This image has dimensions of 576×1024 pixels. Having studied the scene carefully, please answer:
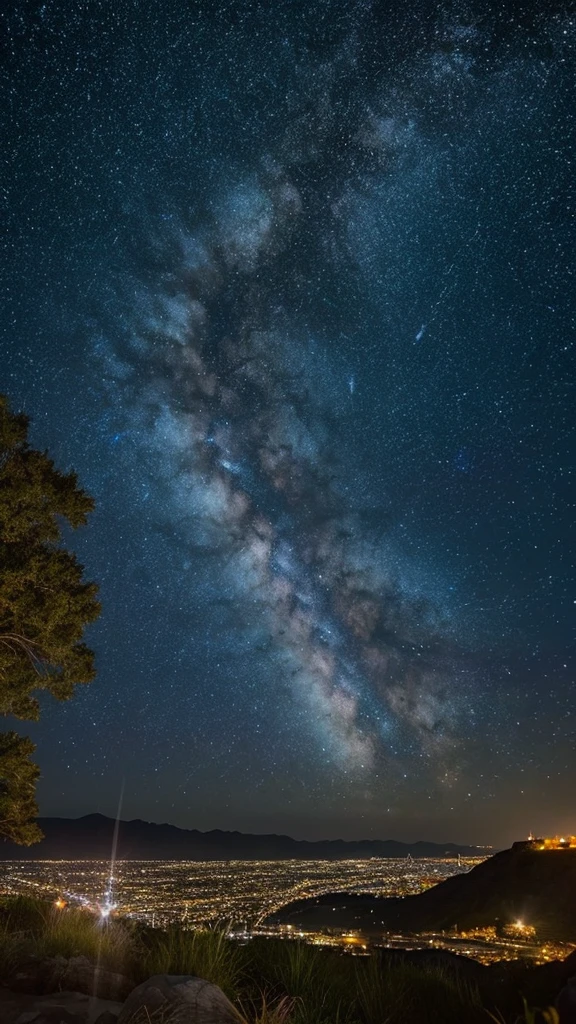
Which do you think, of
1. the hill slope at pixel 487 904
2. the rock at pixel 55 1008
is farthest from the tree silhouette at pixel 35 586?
the hill slope at pixel 487 904

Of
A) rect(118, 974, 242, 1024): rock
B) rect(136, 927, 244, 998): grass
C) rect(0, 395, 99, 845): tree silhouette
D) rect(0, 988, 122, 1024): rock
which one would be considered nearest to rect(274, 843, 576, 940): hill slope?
rect(0, 395, 99, 845): tree silhouette

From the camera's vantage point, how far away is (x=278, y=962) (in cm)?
870

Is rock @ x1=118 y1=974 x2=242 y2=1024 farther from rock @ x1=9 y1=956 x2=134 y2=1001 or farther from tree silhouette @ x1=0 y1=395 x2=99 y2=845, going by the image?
tree silhouette @ x1=0 y1=395 x2=99 y2=845

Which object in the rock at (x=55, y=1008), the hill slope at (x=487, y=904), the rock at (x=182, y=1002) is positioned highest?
the rock at (x=182, y=1002)

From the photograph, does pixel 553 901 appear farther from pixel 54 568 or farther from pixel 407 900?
pixel 54 568

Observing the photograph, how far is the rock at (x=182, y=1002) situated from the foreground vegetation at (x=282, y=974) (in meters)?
0.60

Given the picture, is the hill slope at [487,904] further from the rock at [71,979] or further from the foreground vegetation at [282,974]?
the rock at [71,979]

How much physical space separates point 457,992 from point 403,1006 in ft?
2.62

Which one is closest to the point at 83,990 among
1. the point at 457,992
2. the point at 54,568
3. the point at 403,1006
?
the point at 403,1006

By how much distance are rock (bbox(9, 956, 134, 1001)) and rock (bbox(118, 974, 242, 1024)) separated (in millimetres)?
1999

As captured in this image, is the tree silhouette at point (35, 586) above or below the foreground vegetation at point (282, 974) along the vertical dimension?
above

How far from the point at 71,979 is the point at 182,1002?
2674 mm

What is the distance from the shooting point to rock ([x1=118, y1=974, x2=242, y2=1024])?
539 centimetres

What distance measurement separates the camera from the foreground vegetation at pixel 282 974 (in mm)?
6973
